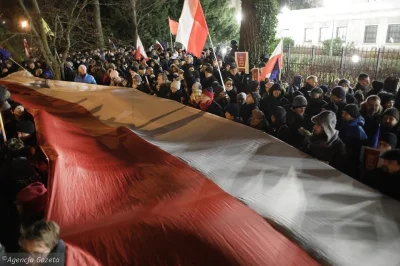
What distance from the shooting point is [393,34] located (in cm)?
2041

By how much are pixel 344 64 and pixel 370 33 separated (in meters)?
13.1

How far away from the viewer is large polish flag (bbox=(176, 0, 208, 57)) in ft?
20.5

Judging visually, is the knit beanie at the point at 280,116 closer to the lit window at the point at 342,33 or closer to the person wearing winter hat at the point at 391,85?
the person wearing winter hat at the point at 391,85

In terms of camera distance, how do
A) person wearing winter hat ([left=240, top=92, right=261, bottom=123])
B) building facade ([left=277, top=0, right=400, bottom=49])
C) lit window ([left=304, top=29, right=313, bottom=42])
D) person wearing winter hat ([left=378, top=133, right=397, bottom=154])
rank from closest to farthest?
person wearing winter hat ([left=378, top=133, right=397, bottom=154]) → person wearing winter hat ([left=240, top=92, right=261, bottom=123]) → building facade ([left=277, top=0, right=400, bottom=49]) → lit window ([left=304, top=29, right=313, bottom=42])

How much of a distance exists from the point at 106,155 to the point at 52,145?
58 centimetres

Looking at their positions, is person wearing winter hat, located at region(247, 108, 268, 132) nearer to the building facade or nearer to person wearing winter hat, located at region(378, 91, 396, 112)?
person wearing winter hat, located at region(378, 91, 396, 112)

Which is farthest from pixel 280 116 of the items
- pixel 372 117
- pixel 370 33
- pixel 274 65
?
pixel 370 33

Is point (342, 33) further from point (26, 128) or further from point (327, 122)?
point (26, 128)

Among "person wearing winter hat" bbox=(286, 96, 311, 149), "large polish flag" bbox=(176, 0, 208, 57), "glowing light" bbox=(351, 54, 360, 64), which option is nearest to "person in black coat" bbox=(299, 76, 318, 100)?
"person wearing winter hat" bbox=(286, 96, 311, 149)

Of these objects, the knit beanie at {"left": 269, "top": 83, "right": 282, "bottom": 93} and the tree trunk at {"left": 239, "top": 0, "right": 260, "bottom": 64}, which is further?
the tree trunk at {"left": 239, "top": 0, "right": 260, "bottom": 64}

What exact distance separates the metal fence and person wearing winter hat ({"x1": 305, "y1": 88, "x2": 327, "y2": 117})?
16.6 feet

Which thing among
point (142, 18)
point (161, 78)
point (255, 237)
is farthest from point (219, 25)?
point (255, 237)

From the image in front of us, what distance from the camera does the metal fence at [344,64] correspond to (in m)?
9.84

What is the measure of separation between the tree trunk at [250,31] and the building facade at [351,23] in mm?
13444
